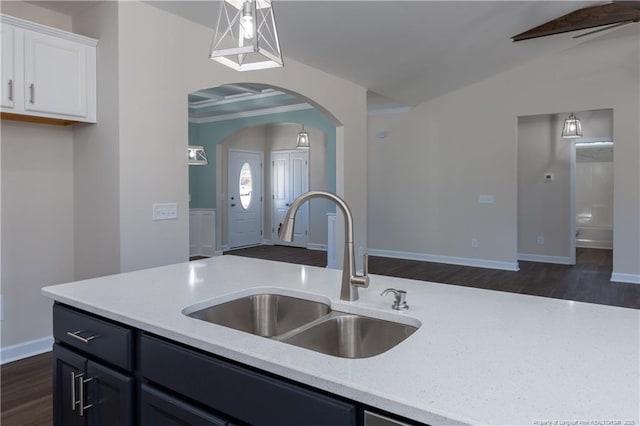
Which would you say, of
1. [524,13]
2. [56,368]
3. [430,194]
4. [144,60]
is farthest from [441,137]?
[56,368]

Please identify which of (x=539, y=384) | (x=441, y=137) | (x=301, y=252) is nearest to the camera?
(x=539, y=384)

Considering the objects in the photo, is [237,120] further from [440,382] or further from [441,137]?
[440,382]

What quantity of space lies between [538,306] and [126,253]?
2638 millimetres

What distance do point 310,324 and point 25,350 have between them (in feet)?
9.46

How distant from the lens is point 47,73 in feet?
9.20

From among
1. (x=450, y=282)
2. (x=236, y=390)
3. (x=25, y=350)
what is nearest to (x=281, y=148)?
(x=450, y=282)

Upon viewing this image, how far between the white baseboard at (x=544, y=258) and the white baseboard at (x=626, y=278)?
1231 millimetres

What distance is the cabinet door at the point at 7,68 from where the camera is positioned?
2.60 m

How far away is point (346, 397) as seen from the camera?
910mm

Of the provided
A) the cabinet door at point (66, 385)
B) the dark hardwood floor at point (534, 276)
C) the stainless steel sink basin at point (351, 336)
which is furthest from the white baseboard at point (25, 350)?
the dark hardwood floor at point (534, 276)

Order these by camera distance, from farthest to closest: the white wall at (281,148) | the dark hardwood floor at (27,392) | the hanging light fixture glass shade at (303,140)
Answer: the white wall at (281,148)
the hanging light fixture glass shade at (303,140)
the dark hardwood floor at (27,392)

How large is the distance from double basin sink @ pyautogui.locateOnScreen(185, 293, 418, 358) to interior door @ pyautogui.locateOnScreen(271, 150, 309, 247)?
6.89 metres

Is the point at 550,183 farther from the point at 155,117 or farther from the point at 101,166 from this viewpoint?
the point at 101,166

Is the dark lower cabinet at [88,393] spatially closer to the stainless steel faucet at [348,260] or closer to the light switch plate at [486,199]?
the stainless steel faucet at [348,260]
